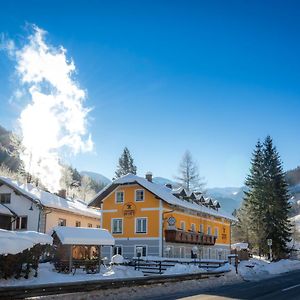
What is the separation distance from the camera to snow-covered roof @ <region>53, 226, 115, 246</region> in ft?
102

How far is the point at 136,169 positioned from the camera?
92500 millimetres

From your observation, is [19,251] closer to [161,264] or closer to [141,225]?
[161,264]

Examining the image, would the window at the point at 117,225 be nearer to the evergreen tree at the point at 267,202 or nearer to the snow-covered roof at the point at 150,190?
the snow-covered roof at the point at 150,190

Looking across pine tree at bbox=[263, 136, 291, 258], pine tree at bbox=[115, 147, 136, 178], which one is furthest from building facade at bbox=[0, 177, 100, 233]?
pine tree at bbox=[115, 147, 136, 178]

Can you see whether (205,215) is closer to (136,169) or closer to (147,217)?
(147,217)

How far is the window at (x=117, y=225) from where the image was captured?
4706 cm

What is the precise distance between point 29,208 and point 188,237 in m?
16.0

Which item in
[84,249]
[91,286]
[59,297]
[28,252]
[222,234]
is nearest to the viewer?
[59,297]

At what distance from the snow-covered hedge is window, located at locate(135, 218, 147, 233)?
18420 mm

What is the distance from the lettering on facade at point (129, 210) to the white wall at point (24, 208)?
28.6 feet

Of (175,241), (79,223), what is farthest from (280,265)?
(79,223)

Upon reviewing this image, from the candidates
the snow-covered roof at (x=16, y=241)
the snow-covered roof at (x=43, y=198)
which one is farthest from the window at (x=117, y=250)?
the snow-covered roof at (x=16, y=241)

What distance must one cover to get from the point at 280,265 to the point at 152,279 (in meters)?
25.0

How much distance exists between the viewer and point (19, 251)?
944 inches
